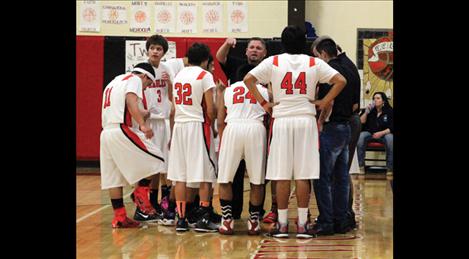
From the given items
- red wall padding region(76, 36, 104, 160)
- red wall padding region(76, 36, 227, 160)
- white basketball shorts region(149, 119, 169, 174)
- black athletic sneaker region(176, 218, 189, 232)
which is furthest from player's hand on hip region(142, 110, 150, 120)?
red wall padding region(76, 36, 104, 160)

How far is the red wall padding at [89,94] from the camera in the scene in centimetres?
1374

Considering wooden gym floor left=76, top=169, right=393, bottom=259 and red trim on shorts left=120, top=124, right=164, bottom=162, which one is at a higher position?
red trim on shorts left=120, top=124, right=164, bottom=162

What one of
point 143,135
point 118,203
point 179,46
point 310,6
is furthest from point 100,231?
point 310,6

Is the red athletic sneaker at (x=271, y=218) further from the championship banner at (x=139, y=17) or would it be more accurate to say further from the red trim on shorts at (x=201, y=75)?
the championship banner at (x=139, y=17)

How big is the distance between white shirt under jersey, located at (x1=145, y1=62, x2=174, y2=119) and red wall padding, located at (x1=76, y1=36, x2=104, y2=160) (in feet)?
20.4

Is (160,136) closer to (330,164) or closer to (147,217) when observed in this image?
(147,217)

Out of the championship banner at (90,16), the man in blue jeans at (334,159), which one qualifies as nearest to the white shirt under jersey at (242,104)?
the man in blue jeans at (334,159)

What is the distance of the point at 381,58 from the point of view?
558 inches

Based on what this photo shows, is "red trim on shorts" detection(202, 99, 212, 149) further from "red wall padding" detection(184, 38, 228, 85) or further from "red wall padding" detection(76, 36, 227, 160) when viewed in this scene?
"red wall padding" detection(76, 36, 227, 160)

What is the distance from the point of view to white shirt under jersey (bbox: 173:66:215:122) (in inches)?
268
